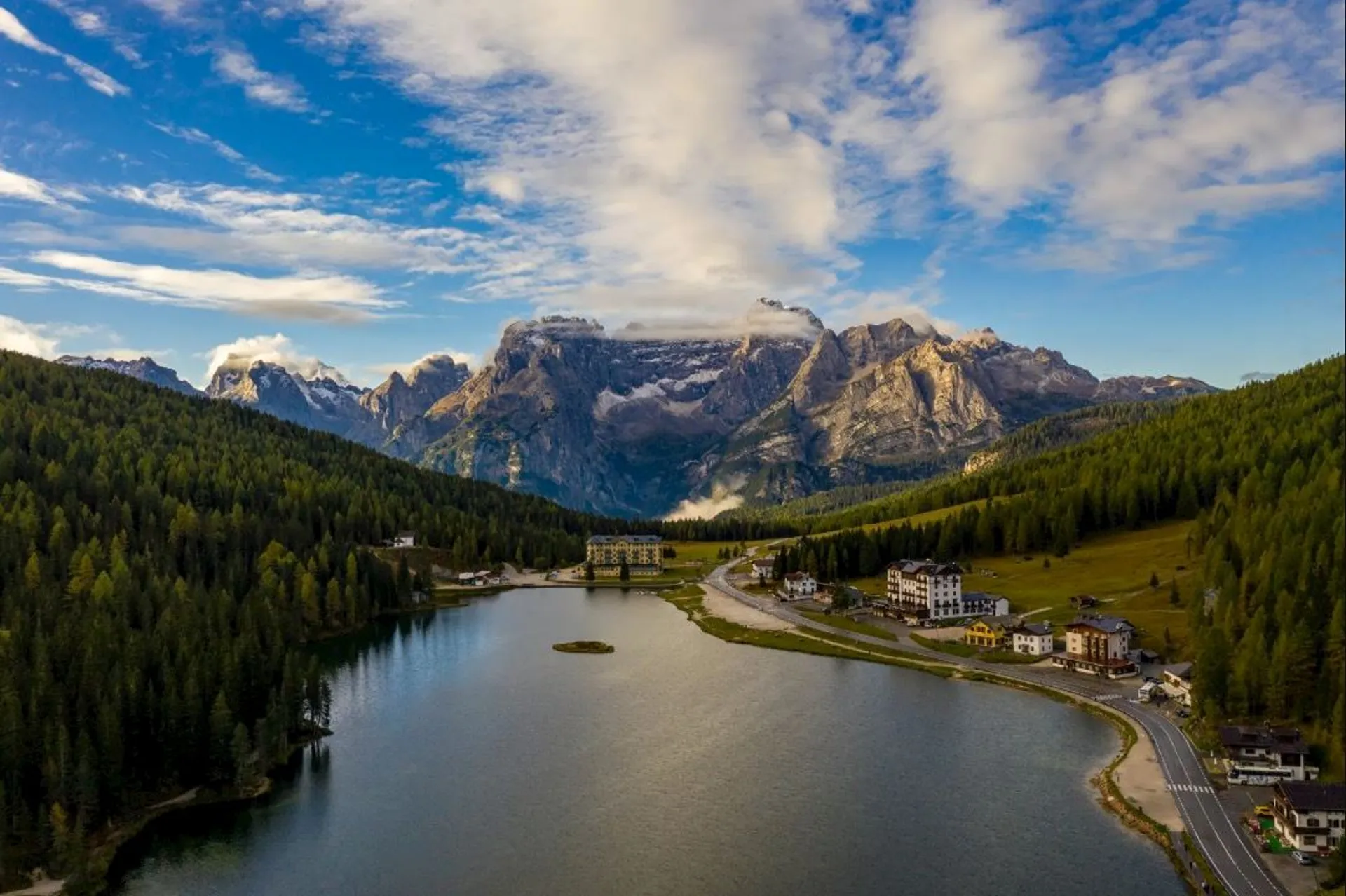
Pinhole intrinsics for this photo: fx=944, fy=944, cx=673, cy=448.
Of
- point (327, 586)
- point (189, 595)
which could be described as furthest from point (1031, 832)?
point (327, 586)

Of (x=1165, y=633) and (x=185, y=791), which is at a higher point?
(x=1165, y=633)

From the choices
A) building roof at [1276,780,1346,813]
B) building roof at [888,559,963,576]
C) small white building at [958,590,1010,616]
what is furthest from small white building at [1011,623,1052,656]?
building roof at [1276,780,1346,813]

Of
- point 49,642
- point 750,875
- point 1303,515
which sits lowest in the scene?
point 750,875

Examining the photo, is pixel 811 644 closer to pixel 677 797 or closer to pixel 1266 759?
pixel 677 797

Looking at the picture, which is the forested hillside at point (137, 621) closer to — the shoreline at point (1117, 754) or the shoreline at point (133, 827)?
the shoreline at point (133, 827)

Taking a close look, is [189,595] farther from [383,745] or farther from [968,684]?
[968,684]

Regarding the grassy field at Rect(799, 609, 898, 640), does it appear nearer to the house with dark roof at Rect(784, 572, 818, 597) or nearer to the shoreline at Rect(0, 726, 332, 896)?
the house with dark roof at Rect(784, 572, 818, 597)
